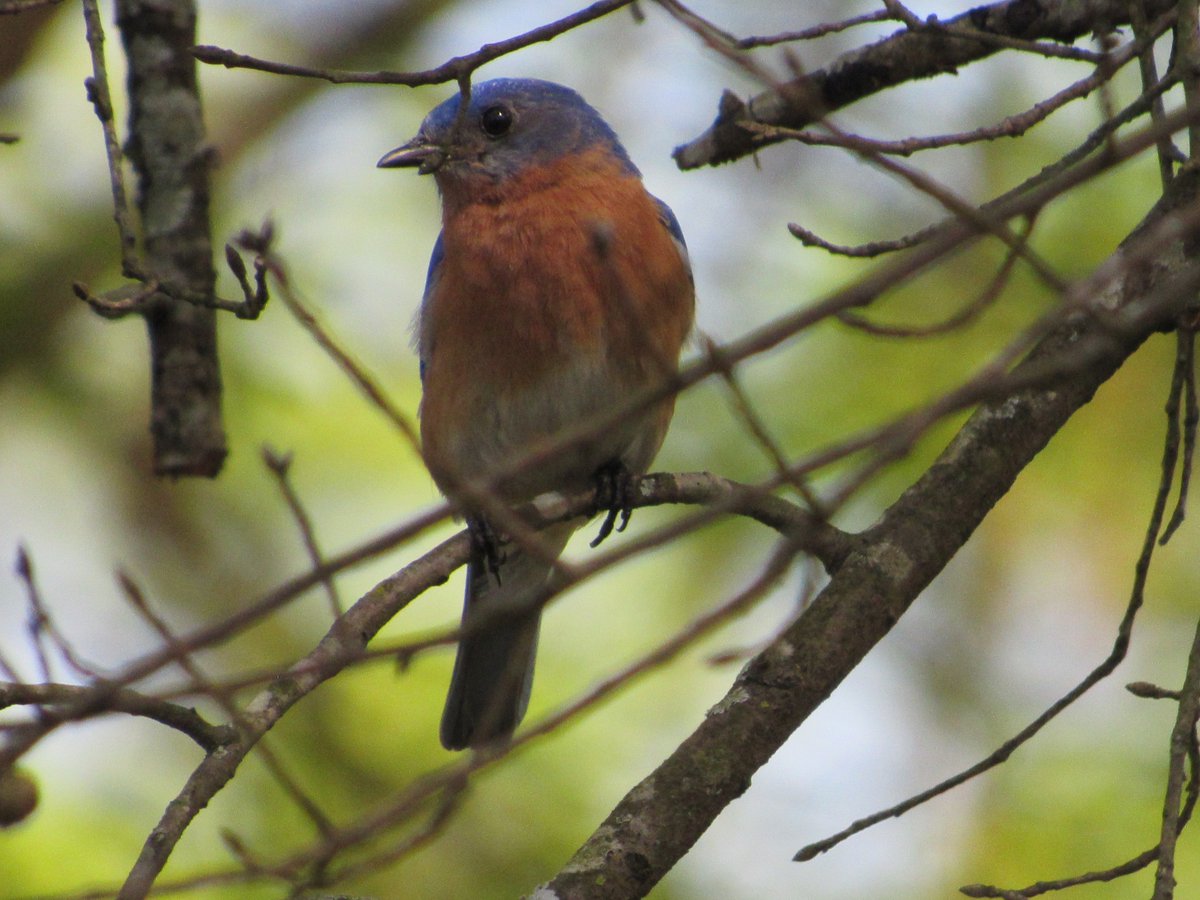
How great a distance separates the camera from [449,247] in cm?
525

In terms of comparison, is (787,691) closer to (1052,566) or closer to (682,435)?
(682,435)

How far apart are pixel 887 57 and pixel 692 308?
1201mm

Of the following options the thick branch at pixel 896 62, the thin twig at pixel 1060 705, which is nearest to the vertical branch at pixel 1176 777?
the thin twig at pixel 1060 705

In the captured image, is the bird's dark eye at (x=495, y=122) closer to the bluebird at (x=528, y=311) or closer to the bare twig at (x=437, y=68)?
the bluebird at (x=528, y=311)

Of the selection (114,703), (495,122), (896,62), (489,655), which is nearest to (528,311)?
(495,122)

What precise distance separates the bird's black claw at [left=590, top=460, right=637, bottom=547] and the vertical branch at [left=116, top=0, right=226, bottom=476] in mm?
1313

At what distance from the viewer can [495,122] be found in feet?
18.2

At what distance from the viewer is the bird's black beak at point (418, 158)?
5.38 m

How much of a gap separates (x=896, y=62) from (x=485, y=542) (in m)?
2.09

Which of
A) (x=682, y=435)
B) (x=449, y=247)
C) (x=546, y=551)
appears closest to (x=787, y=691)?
(x=546, y=551)

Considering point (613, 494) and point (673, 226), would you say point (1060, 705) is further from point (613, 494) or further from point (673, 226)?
point (673, 226)

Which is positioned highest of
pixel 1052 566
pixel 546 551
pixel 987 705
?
pixel 1052 566

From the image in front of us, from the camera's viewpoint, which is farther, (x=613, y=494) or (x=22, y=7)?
(x=613, y=494)

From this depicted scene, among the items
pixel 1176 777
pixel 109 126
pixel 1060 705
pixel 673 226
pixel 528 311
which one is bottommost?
pixel 1176 777
